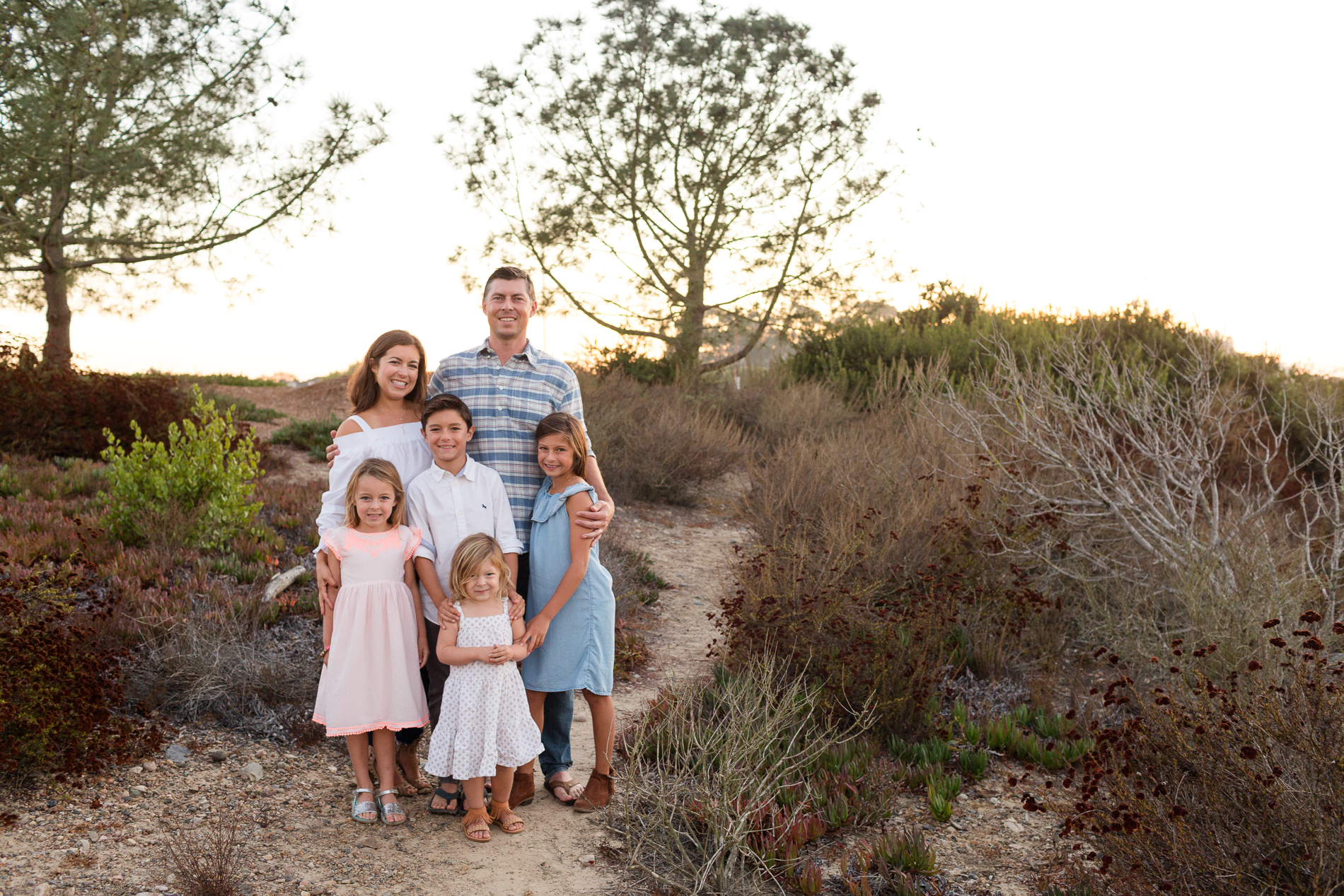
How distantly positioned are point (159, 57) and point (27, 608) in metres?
11.7

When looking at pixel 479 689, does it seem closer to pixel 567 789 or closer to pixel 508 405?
pixel 567 789

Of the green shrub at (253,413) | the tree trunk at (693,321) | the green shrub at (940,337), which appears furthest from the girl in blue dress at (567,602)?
the tree trunk at (693,321)

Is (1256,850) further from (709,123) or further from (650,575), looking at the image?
→ (709,123)

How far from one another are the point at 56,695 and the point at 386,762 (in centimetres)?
158

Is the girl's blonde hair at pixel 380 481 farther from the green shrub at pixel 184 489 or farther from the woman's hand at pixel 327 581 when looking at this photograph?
the green shrub at pixel 184 489

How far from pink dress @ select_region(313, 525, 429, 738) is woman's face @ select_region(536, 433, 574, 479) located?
0.56 metres

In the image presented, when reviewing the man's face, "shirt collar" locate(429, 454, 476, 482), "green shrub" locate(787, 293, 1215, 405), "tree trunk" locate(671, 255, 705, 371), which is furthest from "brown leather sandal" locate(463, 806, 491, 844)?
"tree trunk" locate(671, 255, 705, 371)

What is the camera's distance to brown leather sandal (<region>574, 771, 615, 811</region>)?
3.78m

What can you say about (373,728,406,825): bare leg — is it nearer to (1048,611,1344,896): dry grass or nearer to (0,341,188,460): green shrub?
(1048,611,1344,896): dry grass

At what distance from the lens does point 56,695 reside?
13.1ft

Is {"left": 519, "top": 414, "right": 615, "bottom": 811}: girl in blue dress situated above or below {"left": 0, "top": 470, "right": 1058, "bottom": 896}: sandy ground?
above

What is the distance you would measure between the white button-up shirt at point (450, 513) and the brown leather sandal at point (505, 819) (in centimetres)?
77

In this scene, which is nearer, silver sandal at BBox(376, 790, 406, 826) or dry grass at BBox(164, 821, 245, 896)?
dry grass at BBox(164, 821, 245, 896)

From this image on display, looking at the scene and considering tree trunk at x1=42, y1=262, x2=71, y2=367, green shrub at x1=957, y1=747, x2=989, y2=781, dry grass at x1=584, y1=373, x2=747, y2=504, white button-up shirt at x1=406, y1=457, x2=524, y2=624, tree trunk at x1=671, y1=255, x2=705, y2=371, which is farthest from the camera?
tree trunk at x1=671, y1=255, x2=705, y2=371
